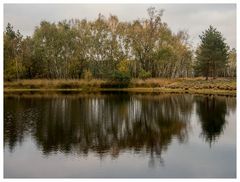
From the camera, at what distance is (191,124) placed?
2725cm

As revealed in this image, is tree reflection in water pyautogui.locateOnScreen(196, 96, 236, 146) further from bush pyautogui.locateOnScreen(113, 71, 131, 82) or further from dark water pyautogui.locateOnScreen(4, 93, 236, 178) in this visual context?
bush pyautogui.locateOnScreen(113, 71, 131, 82)

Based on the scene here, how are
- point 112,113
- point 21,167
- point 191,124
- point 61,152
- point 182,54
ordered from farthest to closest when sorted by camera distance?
point 182,54, point 112,113, point 191,124, point 61,152, point 21,167

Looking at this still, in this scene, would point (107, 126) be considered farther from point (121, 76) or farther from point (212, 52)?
point (212, 52)

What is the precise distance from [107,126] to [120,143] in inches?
229

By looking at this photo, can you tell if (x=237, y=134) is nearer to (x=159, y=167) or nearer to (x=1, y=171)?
(x=159, y=167)

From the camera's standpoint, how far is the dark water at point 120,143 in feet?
52.4

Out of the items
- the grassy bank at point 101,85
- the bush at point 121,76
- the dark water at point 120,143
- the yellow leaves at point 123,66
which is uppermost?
the yellow leaves at point 123,66

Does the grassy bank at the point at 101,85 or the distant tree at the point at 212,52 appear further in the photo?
the distant tree at the point at 212,52

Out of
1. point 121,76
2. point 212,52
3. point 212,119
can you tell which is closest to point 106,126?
point 212,119

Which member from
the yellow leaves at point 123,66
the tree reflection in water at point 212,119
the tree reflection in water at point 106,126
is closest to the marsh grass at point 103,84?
the yellow leaves at point 123,66

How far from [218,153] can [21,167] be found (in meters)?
9.12

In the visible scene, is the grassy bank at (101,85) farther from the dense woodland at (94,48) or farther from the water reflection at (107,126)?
the water reflection at (107,126)

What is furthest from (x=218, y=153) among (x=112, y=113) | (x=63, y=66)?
(x=63, y=66)

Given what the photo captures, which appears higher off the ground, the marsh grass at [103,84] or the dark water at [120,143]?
the marsh grass at [103,84]
